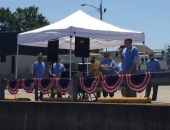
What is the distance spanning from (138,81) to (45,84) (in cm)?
342

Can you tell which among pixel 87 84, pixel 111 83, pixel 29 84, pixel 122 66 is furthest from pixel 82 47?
pixel 111 83

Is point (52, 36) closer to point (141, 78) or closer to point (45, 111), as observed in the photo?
point (45, 111)

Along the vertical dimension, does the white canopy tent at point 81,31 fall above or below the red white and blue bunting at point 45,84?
above

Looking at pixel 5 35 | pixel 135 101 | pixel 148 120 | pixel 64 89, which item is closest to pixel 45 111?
pixel 64 89

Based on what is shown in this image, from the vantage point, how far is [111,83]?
33.4 ft

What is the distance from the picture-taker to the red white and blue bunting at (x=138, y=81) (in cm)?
931

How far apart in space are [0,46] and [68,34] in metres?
41.3

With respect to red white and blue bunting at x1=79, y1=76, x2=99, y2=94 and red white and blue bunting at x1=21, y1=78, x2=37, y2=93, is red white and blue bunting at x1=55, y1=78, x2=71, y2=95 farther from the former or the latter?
red white and blue bunting at x1=21, y1=78, x2=37, y2=93

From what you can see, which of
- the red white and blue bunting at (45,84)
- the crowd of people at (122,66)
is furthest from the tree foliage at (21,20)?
the red white and blue bunting at (45,84)

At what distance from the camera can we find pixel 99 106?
9570 millimetres

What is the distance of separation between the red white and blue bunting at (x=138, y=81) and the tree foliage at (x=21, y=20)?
3894 inches

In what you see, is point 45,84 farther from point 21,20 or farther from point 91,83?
point 21,20

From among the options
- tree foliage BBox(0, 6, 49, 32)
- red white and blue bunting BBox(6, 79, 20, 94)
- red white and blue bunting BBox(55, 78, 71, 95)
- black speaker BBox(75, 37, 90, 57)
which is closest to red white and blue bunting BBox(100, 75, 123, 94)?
red white and blue bunting BBox(55, 78, 71, 95)

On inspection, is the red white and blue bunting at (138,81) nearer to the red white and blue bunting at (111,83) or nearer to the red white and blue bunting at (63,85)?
the red white and blue bunting at (111,83)
